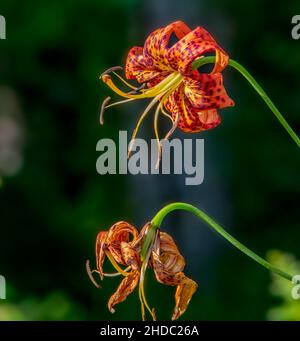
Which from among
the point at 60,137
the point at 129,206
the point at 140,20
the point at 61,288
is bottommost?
the point at 61,288

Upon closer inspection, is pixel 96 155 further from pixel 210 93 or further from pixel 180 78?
pixel 210 93

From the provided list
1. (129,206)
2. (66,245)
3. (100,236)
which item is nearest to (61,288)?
(66,245)

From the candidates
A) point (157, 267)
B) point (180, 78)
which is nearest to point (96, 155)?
point (180, 78)

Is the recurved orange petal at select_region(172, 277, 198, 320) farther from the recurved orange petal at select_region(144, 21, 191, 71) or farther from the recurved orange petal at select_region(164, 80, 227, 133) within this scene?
the recurved orange petal at select_region(144, 21, 191, 71)

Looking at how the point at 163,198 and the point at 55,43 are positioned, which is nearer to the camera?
the point at 163,198

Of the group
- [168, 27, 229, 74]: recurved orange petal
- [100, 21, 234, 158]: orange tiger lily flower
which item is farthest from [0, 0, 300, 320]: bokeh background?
[168, 27, 229, 74]: recurved orange petal

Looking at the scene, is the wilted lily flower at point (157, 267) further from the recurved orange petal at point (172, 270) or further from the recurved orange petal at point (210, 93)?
the recurved orange petal at point (210, 93)

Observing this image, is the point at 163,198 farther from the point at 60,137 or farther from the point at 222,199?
the point at 60,137
